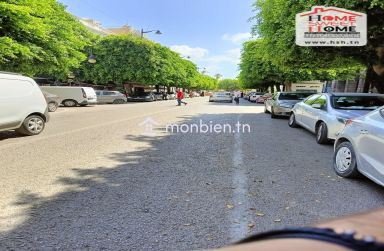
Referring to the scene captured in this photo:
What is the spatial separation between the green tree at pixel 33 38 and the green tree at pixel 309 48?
1019 centimetres

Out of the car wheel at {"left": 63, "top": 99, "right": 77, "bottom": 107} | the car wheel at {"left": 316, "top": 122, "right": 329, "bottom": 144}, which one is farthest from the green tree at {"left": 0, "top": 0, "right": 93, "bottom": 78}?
the car wheel at {"left": 316, "top": 122, "right": 329, "bottom": 144}

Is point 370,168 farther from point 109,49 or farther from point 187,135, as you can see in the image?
point 109,49

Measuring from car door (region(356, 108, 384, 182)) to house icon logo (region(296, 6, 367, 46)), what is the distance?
6.43m

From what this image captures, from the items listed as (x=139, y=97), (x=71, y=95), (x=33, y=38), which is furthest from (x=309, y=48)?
(x=139, y=97)

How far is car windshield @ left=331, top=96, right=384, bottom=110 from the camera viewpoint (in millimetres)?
9070

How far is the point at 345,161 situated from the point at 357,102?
4.42 m

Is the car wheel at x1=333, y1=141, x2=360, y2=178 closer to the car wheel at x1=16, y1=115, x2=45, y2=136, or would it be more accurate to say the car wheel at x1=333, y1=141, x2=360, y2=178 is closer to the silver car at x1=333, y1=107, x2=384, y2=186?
the silver car at x1=333, y1=107, x2=384, y2=186

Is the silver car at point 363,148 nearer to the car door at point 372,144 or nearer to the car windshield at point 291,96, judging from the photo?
the car door at point 372,144

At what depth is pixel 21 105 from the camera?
9.20m

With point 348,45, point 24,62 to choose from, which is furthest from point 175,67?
point 348,45

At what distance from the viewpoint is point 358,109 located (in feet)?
28.8

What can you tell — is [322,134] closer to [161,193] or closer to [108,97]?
[161,193]

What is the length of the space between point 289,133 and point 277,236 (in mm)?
9864

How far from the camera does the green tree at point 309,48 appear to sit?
10.6m
